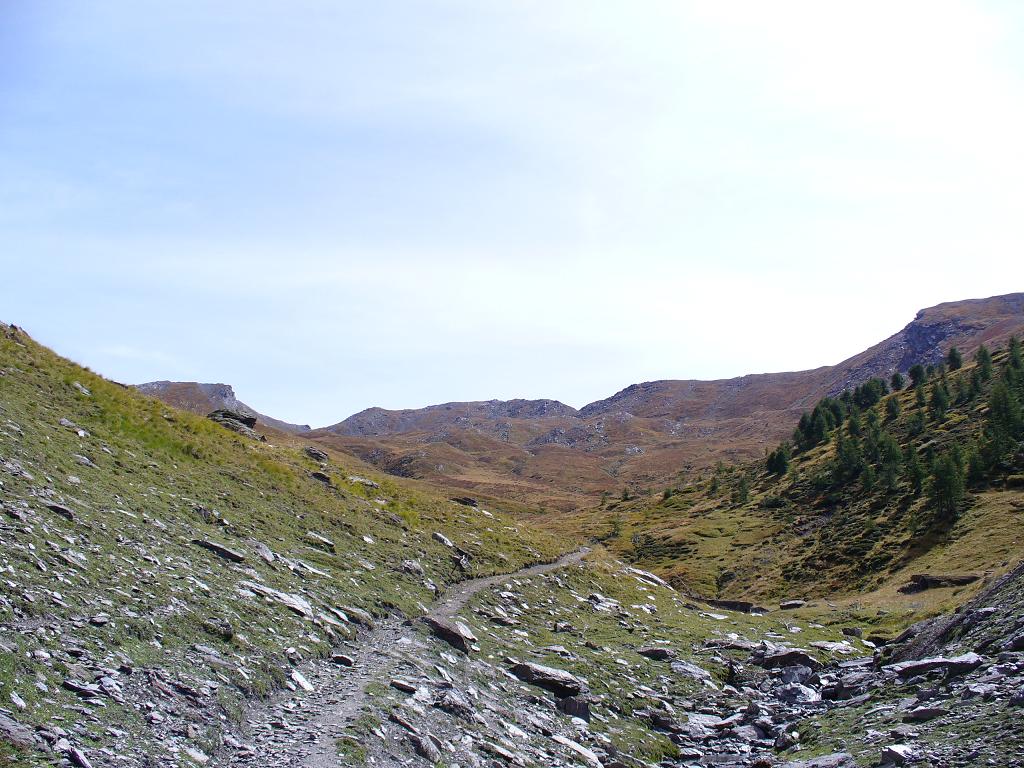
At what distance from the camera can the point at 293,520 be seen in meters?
27.1

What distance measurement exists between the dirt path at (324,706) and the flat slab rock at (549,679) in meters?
3.24

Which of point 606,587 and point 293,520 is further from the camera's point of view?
point 606,587

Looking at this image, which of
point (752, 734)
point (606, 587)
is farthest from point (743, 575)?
point (752, 734)

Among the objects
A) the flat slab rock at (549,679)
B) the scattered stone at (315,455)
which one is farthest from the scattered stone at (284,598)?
the scattered stone at (315,455)

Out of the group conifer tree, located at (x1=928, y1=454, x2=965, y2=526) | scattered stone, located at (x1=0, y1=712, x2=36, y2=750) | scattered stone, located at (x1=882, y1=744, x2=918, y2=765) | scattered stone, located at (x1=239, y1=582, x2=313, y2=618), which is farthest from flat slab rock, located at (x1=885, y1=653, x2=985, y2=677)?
conifer tree, located at (x1=928, y1=454, x2=965, y2=526)

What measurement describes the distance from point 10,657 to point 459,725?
8895 millimetres

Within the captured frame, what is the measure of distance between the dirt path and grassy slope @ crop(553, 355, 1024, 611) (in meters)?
30.4

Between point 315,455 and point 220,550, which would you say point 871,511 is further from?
point 220,550

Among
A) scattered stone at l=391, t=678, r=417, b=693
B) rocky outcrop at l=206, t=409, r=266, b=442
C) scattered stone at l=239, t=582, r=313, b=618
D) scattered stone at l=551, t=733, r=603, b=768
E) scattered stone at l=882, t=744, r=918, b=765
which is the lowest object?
scattered stone at l=551, t=733, r=603, b=768

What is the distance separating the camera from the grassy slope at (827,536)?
56.7m

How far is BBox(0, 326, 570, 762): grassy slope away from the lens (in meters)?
11.4

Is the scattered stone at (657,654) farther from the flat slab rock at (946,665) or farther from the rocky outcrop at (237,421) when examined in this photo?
the rocky outcrop at (237,421)

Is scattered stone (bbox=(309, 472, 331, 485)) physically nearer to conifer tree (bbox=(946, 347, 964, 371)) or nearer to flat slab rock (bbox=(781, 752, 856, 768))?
flat slab rock (bbox=(781, 752, 856, 768))

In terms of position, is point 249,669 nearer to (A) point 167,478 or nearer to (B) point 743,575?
(A) point 167,478
